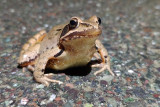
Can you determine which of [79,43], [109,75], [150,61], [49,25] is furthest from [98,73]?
[49,25]

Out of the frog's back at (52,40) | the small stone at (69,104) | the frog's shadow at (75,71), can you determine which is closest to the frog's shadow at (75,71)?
the frog's shadow at (75,71)

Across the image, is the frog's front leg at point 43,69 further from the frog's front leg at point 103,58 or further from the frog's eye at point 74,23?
the frog's front leg at point 103,58

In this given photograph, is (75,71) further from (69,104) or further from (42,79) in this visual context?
(69,104)

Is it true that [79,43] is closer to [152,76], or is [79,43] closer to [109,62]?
[109,62]

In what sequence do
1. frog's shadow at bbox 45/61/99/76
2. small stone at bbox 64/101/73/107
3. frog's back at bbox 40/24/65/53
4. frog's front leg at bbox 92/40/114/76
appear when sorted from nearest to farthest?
small stone at bbox 64/101/73/107 < frog's back at bbox 40/24/65/53 < frog's shadow at bbox 45/61/99/76 < frog's front leg at bbox 92/40/114/76

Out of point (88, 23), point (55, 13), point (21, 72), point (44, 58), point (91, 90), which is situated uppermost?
point (55, 13)

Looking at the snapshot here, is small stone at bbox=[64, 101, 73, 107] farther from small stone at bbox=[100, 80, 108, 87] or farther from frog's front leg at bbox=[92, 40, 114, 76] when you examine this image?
frog's front leg at bbox=[92, 40, 114, 76]

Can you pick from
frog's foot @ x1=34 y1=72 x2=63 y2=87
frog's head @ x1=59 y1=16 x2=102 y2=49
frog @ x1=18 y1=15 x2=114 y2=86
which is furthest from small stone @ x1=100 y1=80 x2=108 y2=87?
frog's head @ x1=59 y1=16 x2=102 y2=49
